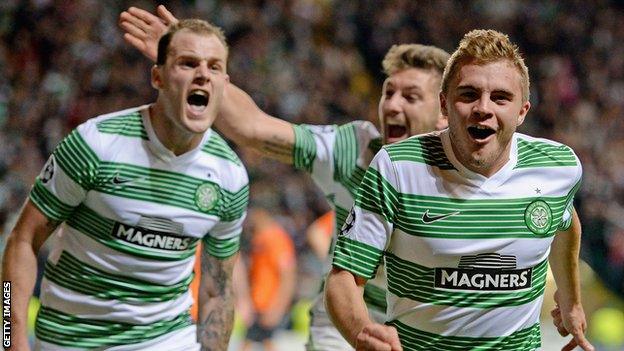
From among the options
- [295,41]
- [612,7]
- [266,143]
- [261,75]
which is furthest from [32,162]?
[612,7]

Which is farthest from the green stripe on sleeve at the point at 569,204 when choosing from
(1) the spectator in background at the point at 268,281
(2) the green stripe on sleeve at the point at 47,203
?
(1) the spectator in background at the point at 268,281

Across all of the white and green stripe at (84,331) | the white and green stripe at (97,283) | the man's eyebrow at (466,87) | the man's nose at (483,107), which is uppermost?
the man's eyebrow at (466,87)

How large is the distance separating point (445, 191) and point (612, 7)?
13.3 m

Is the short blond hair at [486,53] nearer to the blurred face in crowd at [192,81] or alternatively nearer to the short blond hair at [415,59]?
the blurred face in crowd at [192,81]

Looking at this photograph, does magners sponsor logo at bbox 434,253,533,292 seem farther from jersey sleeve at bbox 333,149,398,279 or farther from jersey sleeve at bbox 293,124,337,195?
jersey sleeve at bbox 293,124,337,195

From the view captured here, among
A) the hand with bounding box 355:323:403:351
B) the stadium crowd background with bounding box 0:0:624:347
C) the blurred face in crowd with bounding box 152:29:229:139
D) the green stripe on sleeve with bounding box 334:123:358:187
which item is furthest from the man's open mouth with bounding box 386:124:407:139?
the stadium crowd background with bounding box 0:0:624:347

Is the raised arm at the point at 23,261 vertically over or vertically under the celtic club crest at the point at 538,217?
under

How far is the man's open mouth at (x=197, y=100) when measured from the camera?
469cm

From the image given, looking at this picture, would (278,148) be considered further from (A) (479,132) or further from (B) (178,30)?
(A) (479,132)

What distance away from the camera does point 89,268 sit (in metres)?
4.57

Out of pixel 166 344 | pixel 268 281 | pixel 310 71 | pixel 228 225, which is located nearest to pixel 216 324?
pixel 166 344

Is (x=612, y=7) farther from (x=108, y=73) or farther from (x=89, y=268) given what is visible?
(x=89, y=268)

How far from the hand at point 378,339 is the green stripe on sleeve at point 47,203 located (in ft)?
5.82

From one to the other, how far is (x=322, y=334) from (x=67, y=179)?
5.68 ft
